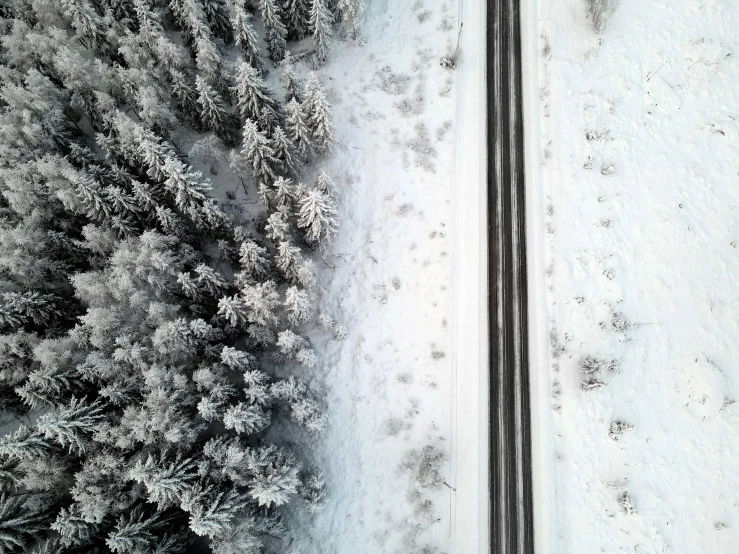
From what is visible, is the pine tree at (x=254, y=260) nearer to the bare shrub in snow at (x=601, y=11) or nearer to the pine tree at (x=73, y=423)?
the pine tree at (x=73, y=423)

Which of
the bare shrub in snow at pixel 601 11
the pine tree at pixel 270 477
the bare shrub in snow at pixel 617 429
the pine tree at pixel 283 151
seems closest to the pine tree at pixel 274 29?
the pine tree at pixel 283 151

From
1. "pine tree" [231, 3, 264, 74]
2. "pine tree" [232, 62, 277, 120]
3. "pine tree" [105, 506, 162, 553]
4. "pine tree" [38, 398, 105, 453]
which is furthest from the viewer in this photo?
"pine tree" [231, 3, 264, 74]

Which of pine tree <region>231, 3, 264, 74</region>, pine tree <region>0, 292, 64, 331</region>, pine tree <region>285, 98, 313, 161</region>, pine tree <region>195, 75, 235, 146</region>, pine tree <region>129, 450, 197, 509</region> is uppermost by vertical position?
pine tree <region>231, 3, 264, 74</region>

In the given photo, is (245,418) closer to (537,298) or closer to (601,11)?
(537,298)

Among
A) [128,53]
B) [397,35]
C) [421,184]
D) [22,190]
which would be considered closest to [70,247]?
[22,190]

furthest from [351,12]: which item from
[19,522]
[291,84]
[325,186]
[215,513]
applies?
[19,522]

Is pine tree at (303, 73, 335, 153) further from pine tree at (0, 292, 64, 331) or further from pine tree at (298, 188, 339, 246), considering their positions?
pine tree at (0, 292, 64, 331)

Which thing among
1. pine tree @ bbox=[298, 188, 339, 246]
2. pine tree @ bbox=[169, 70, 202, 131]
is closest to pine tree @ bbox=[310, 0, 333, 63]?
pine tree @ bbox=[169, 70, 202, 131]
